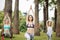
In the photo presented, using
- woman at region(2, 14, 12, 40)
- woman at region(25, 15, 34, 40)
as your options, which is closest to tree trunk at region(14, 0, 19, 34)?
woman at region(2, 14, 12, 40)

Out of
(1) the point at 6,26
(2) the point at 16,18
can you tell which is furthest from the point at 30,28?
(2) the point at 16,18

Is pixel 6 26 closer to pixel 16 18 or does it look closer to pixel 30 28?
pixel 30 28

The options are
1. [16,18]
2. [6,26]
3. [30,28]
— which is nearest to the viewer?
[30,28]

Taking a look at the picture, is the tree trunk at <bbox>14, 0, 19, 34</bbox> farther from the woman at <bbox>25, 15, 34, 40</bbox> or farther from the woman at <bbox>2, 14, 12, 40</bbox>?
the woman at <bbox>25, 15, 34, 40</bbox>

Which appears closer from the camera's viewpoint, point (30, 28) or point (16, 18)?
point (30, 28)

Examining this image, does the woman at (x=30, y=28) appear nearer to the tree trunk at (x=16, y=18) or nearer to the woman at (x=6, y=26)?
the woman at (x=6, y=26)

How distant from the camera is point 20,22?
10.7 meters

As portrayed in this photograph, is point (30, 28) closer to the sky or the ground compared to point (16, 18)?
Answer: closer to the ground

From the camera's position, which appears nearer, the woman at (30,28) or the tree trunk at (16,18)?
the woman at (30,28)

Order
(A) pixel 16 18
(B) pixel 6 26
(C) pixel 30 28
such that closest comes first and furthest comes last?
(C) pixel 30 28
(B) pixel 6 26
(A) pixel 16 18

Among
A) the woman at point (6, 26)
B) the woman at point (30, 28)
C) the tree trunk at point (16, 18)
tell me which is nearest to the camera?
the woman at point (30, 28)

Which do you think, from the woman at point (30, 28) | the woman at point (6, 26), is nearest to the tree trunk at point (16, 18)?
the woman at point (6, 26)

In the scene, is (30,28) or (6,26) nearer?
(30,28)

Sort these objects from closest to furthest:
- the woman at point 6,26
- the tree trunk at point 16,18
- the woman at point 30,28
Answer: the woman at point 30,28, the woman at point 6,26, the tree trunk at point 16,18
